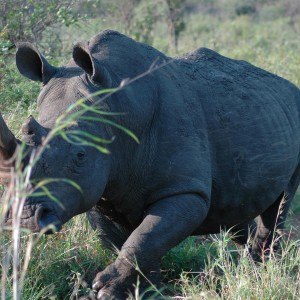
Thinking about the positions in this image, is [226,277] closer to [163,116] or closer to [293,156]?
[163,116]

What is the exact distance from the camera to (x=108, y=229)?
18.8ft

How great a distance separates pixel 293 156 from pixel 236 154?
2.78ft

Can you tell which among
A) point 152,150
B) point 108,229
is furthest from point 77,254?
point 152,150

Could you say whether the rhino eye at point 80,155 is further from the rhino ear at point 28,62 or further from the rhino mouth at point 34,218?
the rhino ear at point 28,62

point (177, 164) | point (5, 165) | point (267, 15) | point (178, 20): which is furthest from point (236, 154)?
point (267, 15)

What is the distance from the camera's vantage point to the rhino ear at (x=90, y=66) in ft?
16.3

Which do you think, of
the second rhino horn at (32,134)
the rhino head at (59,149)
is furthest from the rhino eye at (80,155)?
the second rhino horn at (32,134)

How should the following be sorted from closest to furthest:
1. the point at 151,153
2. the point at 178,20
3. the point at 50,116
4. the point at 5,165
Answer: the point at 5,165 < the point at 50,116 < the point at 151,153 < the point at 178,20

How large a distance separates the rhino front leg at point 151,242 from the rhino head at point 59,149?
36cm

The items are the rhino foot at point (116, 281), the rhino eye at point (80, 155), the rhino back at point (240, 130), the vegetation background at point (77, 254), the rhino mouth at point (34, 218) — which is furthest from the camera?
the rhino back at point (240, 130)

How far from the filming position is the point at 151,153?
5.36 metres

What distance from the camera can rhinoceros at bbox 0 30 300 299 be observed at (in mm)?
4832

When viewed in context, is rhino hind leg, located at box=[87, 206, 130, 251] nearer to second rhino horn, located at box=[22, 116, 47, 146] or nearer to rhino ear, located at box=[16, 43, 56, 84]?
rhino ear, located at box=[16, 43, 56, 84]

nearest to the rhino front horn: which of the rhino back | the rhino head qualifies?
the rhino head
